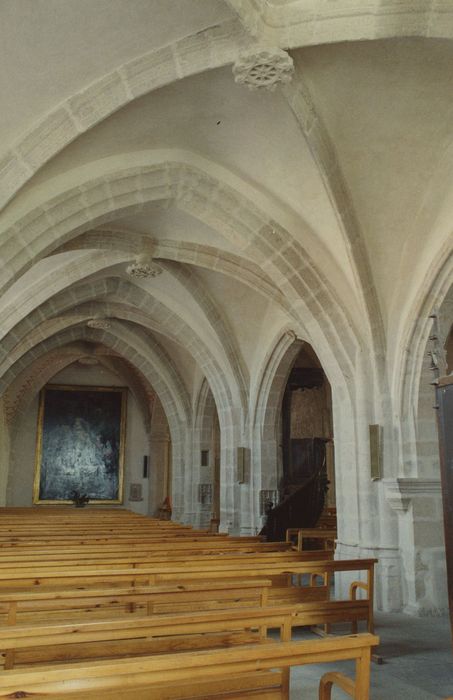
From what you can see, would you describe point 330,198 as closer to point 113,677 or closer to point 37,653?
point 37,653

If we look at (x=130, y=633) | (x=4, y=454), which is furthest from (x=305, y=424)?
(x=130, y=633)

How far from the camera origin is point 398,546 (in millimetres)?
7176

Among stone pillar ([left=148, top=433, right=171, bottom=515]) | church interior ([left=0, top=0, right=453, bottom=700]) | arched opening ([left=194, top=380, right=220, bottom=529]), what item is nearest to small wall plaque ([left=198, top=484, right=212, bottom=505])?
arched opening ([left=194, top=380, right=220, bottom=529])

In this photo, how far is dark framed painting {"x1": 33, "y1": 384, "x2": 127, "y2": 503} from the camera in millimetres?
19031

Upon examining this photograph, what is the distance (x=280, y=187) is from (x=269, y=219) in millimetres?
494

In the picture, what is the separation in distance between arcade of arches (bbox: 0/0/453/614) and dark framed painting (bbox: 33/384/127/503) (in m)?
8.79

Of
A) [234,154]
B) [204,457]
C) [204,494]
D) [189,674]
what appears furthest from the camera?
[204,457]

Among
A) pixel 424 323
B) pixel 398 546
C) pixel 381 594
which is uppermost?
pixel 424 323

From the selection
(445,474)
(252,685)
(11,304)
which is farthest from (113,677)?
(11,304)

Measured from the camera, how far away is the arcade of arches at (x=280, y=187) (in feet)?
17.3

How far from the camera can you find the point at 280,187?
7488mm

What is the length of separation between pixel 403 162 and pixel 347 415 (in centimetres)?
316

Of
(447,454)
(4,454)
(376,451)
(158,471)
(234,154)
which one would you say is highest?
(234,154)

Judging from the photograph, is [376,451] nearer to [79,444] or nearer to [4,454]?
[79,444]
